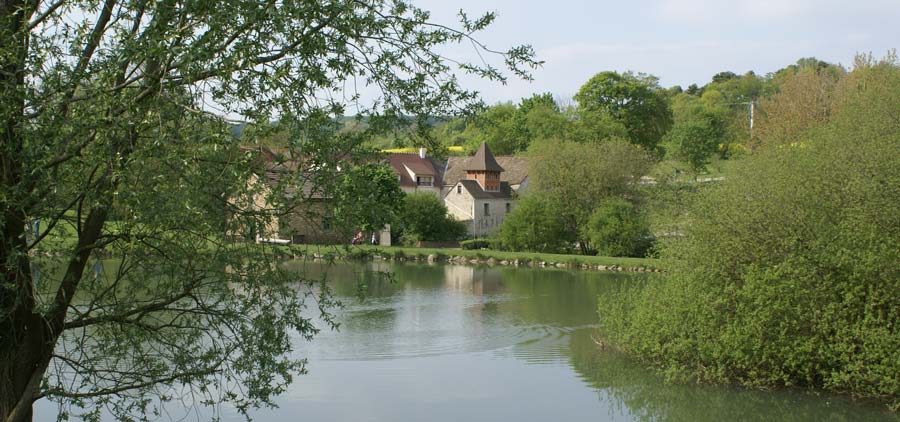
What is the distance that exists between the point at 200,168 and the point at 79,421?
27.1 ft

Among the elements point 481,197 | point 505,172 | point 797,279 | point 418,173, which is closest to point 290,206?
point 797,279

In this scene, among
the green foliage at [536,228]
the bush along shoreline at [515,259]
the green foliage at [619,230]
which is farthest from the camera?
the green foliage at [536,228]

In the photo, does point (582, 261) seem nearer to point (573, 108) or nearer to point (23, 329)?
point (573, 108)

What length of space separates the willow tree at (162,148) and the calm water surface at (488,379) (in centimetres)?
215

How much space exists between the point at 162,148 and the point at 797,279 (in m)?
11.4

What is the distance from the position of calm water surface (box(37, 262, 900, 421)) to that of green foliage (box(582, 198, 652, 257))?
15519mm

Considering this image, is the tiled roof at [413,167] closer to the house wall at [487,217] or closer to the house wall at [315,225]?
the house wall at [487,217]

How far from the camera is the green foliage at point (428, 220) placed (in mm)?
44812

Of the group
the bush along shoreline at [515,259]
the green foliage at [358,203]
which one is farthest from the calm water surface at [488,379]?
the bush along shoreline at [515,259]

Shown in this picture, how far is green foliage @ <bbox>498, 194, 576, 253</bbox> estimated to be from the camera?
139 ft

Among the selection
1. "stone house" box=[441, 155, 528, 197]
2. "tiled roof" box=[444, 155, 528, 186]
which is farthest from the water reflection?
"tiled roof" box=[444, 155, 528, 186]

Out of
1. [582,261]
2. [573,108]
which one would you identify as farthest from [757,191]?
[573,108]

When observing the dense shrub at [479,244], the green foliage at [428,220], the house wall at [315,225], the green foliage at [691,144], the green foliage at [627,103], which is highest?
the green foliage at [627,103]

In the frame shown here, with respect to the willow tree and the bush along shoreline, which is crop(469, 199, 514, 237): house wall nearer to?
the bush along shoreline
